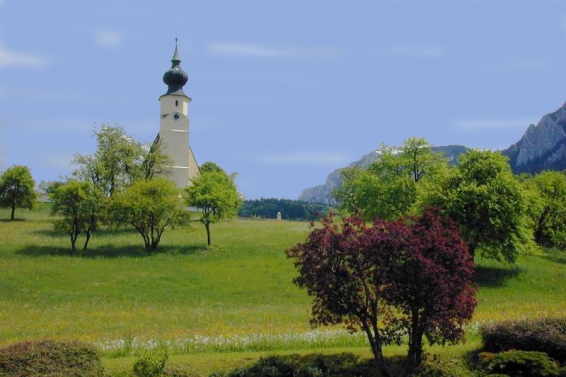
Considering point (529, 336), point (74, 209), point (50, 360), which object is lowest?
point (50, 360)

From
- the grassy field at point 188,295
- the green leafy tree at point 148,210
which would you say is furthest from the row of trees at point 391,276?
the green leafy tree at point 148,210

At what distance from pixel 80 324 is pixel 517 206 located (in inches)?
1063

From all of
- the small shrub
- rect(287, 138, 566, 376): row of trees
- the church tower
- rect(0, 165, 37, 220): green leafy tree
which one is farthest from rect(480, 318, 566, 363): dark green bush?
the church tower

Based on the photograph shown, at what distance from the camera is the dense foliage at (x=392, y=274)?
46.1 ft

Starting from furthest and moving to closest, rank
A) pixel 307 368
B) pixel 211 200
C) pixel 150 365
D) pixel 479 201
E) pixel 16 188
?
pixel 16 188 < pixel 211 200 < pixel 479 201 < pixel 307 368 < pixel 150 365

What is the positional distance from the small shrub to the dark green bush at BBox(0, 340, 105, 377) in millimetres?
1031

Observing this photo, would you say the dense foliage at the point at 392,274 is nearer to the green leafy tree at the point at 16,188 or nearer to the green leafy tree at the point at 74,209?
the green leafy tree at the point at 74,209

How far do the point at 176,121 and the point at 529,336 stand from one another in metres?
70.5

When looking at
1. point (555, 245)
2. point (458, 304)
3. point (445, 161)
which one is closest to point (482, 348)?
point (458, 304)

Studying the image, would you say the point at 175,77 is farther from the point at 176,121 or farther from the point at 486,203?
the point at 486,203

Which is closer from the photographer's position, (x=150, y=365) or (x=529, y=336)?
(x=150, y=365)

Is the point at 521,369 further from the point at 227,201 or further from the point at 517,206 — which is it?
the point at 227,201

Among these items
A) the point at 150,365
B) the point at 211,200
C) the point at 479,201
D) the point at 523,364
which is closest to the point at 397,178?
the point at 479,201

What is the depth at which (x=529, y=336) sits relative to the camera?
15195 millimetres
